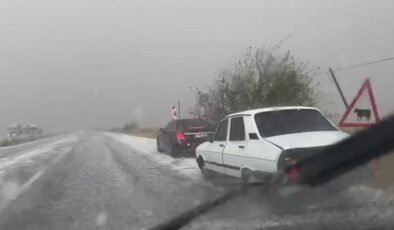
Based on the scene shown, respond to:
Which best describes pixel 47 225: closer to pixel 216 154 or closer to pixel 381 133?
pixel 216 154

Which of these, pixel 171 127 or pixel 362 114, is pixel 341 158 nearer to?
pixel 362 114

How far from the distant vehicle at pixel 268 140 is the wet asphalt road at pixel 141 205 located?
→ 63cm

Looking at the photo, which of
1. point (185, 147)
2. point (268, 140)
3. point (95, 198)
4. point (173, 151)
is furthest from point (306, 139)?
point (173, 151)

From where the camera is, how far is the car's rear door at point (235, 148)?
9617mm

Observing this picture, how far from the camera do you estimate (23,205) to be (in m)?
10.0

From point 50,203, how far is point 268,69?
49.7ft

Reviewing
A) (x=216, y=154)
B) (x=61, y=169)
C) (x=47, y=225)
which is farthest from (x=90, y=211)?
(x=61, y=169)

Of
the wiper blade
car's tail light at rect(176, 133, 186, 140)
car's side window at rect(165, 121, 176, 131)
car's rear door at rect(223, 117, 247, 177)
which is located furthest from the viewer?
car's side window at rect(165, 121, 176, 131)

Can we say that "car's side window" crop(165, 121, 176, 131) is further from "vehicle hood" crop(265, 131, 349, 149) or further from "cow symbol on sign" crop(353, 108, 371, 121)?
"vehicle hood" crop(265, 131, 349, 149)

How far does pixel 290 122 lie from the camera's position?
9562 mm

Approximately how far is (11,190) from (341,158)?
9069 mm

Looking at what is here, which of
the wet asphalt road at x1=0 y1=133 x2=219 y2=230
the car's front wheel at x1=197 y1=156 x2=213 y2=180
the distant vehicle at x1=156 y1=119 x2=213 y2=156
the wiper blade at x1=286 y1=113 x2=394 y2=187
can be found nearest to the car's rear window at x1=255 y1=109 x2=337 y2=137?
the wet asphalt road at x1=0 y1=133 x2=219 y2=230

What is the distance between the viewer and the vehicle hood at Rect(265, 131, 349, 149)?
8.26 metres

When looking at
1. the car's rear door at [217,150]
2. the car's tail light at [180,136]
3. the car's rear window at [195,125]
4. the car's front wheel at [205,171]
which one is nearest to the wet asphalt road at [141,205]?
the car's front wheel at [205,171]
